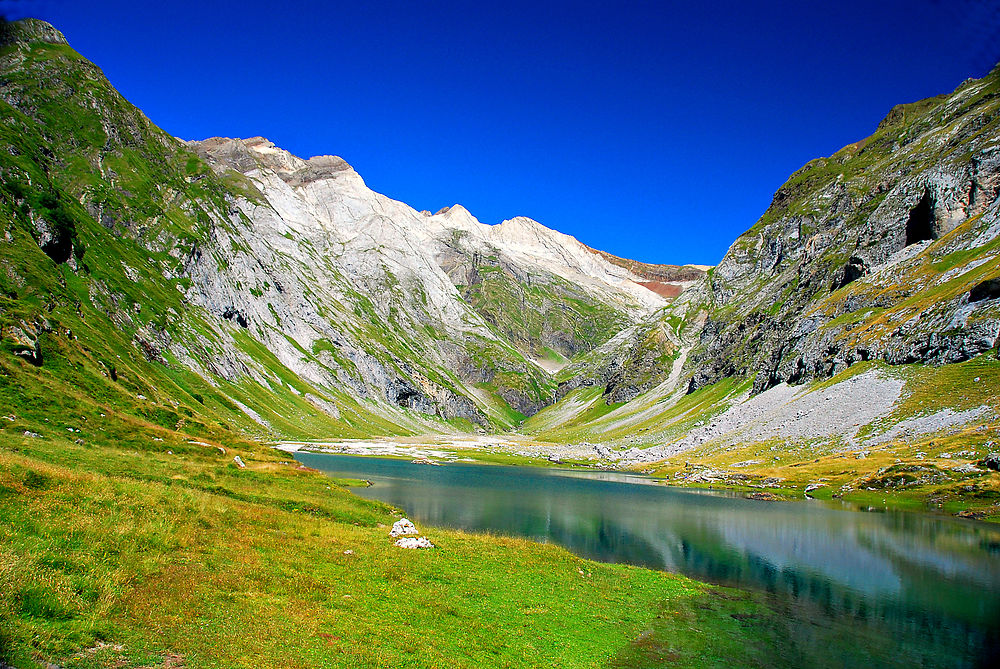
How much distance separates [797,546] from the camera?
50.2m

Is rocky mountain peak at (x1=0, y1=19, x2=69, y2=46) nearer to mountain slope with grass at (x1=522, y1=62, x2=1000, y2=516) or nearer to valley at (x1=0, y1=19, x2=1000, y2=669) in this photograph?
valley at (x1=0, y1=19, x2=1000, y2=669)

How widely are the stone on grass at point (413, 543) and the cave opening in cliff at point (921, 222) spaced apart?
17917cm

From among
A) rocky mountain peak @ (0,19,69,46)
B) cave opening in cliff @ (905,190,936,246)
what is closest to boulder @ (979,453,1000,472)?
cave opening in cliff @ (905,190,936,246)

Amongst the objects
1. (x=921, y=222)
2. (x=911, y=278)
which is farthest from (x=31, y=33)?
(x=921, y=222)

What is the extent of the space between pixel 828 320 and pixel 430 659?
16792cm

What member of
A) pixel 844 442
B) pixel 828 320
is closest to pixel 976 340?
pixel 844 442

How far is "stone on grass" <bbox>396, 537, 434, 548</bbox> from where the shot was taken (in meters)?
32.9

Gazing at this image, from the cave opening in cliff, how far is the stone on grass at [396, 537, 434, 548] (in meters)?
179

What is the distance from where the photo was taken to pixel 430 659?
1820 centimetres

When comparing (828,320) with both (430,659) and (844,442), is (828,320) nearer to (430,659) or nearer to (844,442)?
(844,442)

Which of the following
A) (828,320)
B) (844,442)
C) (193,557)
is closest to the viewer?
(193,557)

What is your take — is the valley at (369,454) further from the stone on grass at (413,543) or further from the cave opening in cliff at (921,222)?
the stone on grass at (413,543)

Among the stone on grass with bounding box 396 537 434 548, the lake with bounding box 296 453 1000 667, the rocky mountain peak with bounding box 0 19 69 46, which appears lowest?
the lake with bounding box 296 453 1000 667

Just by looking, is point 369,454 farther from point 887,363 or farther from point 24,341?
point 887,363
